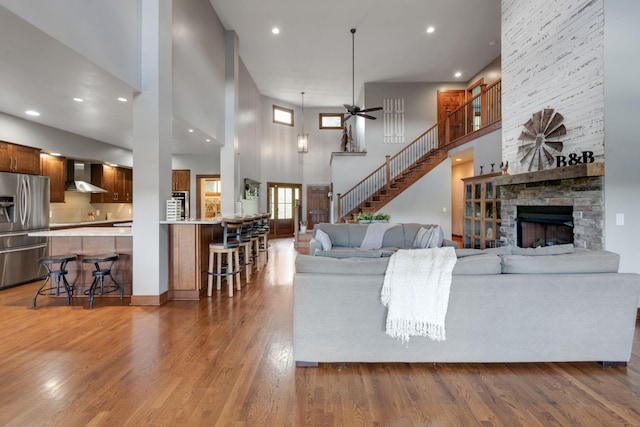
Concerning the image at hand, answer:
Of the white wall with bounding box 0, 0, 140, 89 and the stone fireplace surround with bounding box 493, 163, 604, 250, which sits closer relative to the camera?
the white wall with bounding box 0, 0, 140, 89

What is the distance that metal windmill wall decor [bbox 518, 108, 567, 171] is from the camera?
4137 millimetres

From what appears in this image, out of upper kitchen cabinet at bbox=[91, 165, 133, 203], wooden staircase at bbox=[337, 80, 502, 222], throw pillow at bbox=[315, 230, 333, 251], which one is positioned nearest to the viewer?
throw pillow at bbox=[315, 230, 333, 251]

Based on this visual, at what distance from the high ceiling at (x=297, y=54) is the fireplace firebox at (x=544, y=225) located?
4.47 metres

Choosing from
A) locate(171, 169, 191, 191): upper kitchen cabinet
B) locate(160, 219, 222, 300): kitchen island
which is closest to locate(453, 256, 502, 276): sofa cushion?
locate(160, 219, 222, 300): kitchen island

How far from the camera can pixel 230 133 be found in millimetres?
7230

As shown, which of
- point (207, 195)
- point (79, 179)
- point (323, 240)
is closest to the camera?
point (323, 240)

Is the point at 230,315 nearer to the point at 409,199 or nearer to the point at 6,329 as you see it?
the point at 6,329

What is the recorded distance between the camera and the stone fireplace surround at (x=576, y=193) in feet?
11.4

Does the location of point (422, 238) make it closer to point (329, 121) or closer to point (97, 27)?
point (97, 27)

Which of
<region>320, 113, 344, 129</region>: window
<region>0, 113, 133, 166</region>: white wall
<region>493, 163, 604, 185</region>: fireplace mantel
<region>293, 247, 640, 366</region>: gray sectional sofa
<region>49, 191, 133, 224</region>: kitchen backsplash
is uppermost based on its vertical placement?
<region>320, 113, 344, 129</region>: window

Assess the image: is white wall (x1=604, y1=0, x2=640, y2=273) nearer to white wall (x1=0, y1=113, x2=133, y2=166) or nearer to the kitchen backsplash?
white wall (x1=0, y1=113, x2=133, y2=166)

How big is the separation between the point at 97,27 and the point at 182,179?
6249 mm

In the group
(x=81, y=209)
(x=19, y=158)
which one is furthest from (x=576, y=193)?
(x=81, y=209)

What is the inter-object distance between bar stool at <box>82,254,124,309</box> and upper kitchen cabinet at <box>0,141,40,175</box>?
2.55m
